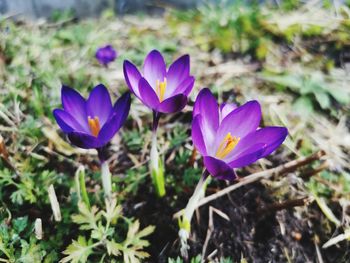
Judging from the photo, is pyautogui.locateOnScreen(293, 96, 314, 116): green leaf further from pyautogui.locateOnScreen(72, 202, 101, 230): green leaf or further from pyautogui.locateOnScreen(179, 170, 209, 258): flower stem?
pyautogui.locateOnScreen(72, 202, 101, 230): green leaf

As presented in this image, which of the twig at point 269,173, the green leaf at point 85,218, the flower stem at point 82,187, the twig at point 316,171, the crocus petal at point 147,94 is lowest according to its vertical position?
the twig at point 316,171

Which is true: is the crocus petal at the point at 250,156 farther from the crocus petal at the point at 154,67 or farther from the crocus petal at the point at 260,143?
the crocus petal at the point at 154,67

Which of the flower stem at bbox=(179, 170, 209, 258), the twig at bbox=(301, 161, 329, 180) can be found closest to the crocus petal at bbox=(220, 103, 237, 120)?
the flower stem at bbox=(179, 170, 209, 258)

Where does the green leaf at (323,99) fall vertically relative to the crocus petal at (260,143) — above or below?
below

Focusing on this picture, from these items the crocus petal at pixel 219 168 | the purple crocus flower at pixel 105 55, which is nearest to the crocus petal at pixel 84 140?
the crocus petal at pixel 219 168

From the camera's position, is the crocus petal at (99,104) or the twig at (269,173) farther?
the twig at (269,173)

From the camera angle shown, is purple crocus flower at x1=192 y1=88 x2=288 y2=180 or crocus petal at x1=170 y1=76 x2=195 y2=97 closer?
purple crocus flower at x1=192 y1=88 x2=288 y2=180

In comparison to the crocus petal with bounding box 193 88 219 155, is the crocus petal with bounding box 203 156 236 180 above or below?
below
